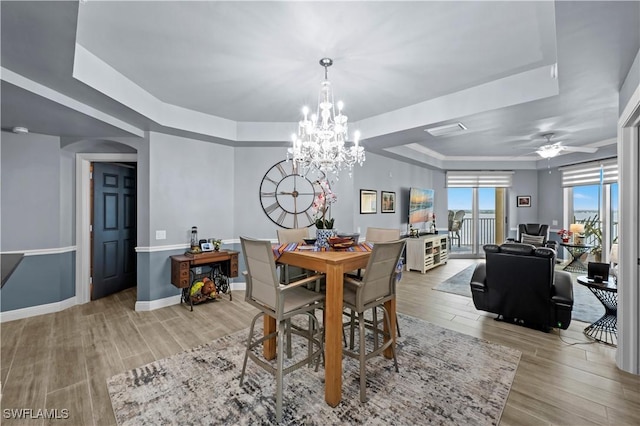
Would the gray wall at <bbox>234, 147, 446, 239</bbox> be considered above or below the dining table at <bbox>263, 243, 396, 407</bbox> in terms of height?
above

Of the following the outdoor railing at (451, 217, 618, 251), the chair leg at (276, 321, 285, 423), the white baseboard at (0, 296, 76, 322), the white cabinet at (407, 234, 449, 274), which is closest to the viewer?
the chair leg at (276, 321, 285, 423)

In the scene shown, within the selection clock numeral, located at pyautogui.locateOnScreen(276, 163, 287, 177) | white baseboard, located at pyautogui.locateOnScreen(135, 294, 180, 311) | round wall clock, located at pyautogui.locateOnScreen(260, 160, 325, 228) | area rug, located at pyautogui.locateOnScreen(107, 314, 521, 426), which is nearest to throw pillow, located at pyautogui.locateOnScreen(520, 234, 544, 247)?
area rug, located at pyautogui.locateOnScreen(107, 314, 521, 426)

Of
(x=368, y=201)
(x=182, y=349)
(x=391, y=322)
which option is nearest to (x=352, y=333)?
(x=391, y=322)

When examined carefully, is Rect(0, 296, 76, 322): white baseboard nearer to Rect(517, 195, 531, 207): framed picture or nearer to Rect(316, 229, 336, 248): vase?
Rect(316, 229, 336, 248): vase

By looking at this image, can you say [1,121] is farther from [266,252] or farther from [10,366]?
[266,252]

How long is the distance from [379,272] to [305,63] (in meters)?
1.97

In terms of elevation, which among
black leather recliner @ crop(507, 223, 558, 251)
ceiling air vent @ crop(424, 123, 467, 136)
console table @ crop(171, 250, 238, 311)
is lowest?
console table @ crop(171, 250, 238, 311)

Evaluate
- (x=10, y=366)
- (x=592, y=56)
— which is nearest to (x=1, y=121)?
(x=10, y=366)

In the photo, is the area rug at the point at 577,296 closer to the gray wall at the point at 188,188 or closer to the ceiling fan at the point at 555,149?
the ceiling fan at the point at 555,149

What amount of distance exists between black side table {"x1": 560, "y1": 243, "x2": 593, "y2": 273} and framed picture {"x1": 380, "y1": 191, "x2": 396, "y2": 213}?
3593 millimetres

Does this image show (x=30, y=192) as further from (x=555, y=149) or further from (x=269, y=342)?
(x=555, y=149)

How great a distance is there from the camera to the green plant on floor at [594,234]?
5.80m

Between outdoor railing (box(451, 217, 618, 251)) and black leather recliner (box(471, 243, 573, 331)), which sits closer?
black leather recliner (box(471, 243, 573, 331))

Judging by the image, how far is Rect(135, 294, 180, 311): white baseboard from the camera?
3691 millimetres
